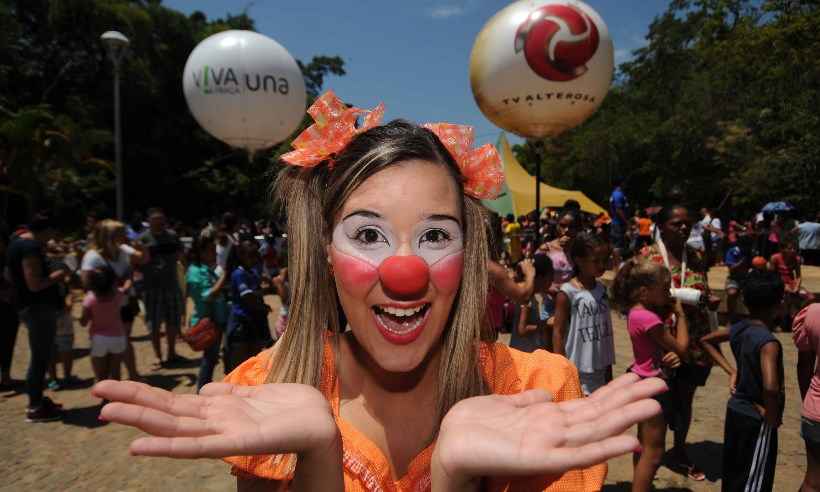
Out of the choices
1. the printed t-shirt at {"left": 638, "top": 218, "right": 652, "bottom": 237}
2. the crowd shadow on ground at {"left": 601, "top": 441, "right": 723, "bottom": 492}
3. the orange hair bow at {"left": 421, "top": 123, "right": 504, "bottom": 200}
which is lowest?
the crowd shadow on ground at {"left": 601, "top": 441, "right": 723, "bottom": 492}

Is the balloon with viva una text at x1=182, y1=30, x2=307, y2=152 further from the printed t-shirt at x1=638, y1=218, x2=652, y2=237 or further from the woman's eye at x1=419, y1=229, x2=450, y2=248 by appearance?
the printed t-shirt at x1=638, y1=218, x2=652, y2=237

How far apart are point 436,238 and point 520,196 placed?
14.3m

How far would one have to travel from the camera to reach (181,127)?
858 inches

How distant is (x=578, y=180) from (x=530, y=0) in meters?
31.3

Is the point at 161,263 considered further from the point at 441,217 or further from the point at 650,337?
the point at 441,217

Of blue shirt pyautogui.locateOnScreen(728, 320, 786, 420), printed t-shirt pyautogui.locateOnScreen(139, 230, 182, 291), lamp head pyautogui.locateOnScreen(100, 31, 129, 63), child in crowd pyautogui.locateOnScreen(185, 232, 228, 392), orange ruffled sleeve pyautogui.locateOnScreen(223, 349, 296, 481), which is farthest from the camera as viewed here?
lamp head pyautogui.locateOnScreen(100, 31, 129, 63)

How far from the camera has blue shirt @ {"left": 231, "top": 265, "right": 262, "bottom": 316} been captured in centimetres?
399

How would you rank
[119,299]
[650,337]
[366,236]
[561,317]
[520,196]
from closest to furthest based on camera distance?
[366,236] → [650,337] → [561,317] → [119,299] → [520,196]

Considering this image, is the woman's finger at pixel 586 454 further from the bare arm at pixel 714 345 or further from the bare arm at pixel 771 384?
the bare arm at pixel 714 345

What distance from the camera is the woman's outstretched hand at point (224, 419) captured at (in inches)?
33.2

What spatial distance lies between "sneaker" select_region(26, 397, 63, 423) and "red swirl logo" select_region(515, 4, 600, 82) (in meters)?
4.58

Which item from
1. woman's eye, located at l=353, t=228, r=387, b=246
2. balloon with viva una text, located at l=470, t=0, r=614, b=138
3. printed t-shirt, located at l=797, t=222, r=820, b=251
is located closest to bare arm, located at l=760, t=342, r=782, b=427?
woman's eye, located at l=353, t=228, r=387, b=246

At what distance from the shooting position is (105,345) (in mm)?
4418

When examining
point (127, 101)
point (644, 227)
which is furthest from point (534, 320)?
point (127, 101)
